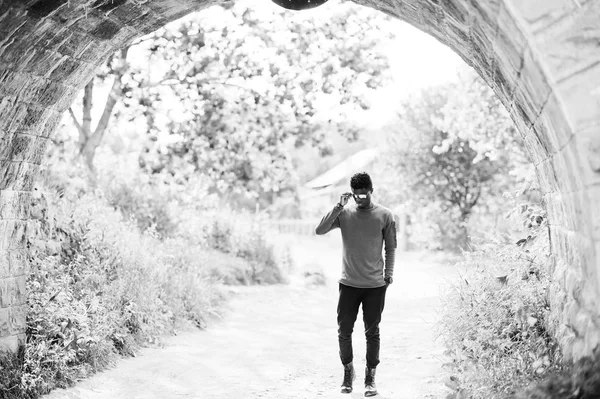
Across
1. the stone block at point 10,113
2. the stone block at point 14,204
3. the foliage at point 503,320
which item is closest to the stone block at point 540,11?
the foliage at point 503,320

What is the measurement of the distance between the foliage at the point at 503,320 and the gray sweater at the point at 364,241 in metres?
0.95

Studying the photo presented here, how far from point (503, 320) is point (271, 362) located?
3156mm

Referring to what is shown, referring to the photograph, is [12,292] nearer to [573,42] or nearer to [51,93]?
[51,93]

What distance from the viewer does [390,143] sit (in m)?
28.6

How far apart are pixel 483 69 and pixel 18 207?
4.06 meters

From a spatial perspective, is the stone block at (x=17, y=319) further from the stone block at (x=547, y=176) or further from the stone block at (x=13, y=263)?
the stone block at (x=547, y=176)

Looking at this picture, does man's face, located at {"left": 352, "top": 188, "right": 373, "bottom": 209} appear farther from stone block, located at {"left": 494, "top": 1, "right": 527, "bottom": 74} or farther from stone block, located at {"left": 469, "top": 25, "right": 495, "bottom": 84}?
stone block, located at {"left": 494, "top": 1, "right": 527, "bottom": 74}

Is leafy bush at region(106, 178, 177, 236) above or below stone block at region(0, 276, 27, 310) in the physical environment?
above

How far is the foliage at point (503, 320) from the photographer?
15.7 ft

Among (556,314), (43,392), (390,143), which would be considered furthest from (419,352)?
(390,143)

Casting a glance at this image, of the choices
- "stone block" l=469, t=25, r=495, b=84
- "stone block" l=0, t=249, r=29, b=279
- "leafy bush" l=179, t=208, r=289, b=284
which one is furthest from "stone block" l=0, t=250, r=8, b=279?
"leafy bush" l=179, t=208, r=289, b=284

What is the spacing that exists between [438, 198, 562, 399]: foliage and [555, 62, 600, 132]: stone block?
4.90 feet

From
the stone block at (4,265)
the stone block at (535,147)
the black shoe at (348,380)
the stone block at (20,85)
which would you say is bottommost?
the black shoe at (348,380)

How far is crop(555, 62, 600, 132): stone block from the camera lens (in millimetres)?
3385
